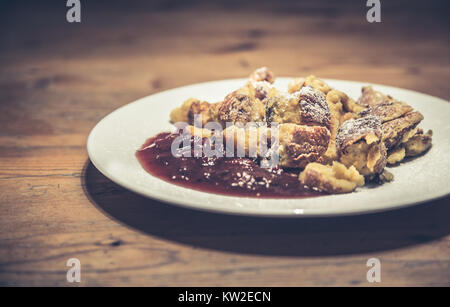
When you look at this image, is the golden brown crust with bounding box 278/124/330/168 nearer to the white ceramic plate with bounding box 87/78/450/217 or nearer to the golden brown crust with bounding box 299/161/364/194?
the golden brown crust with bounding box 299/161/364/194

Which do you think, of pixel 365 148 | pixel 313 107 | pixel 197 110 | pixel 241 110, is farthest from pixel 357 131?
pixel 197 110

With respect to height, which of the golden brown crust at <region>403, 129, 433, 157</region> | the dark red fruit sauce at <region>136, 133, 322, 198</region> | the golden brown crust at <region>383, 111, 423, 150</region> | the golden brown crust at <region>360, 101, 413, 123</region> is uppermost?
the golden brown crust at <region>360, 101, 413, 123</region>

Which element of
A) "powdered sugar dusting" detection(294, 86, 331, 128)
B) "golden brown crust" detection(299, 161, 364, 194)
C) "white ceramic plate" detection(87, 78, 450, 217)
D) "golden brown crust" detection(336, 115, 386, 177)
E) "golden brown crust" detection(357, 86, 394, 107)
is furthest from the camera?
"golden brown crust" detection(357, 86, 394, 107)

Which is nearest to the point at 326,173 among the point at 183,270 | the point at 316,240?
the point at 316,240

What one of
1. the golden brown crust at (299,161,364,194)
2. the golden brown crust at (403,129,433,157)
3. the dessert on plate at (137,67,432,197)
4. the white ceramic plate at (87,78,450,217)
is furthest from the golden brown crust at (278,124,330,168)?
the golden brown crust at (403,129,433,157)

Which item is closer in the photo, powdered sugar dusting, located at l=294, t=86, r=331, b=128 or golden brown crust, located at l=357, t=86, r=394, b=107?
powdered sugar dusting, located at l=294, t=86, r=331, b=128

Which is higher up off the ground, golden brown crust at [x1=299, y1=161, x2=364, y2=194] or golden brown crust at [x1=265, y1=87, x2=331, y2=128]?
golden brown crust at [x1=265, y1=87, x2=331, y2=128]

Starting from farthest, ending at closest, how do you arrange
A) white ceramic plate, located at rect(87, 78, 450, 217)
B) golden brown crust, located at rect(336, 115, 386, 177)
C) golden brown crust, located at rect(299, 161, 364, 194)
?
golden brown crust, located at rect(336, 115, 386, 177), golden brown crust, located at rect(299, 161, 364, 194), white ceramic plate, located at rect(87, 78, 450, 217)

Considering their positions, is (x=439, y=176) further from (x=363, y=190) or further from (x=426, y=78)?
(x=426, y=78)
